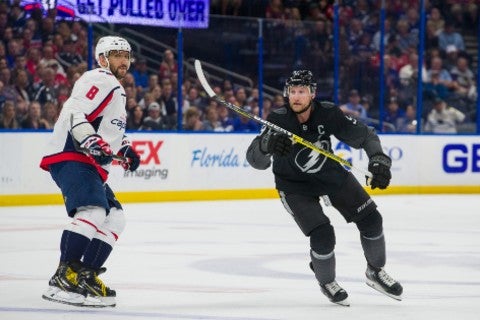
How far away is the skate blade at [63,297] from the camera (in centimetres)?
531

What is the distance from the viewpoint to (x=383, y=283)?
18.8 feet

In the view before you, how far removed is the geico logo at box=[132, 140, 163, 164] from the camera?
1291 centimetres

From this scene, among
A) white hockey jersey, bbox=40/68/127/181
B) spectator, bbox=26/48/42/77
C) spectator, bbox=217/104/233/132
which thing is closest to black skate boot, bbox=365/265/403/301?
white hockey jersey, bbox=40/68/127/181

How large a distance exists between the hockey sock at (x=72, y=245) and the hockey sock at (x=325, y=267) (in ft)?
3.77

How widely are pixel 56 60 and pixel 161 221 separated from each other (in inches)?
107

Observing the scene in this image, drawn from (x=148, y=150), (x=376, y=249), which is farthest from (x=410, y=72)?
(x=376, y=249)

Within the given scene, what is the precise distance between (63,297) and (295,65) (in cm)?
921

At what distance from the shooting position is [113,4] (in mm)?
13023

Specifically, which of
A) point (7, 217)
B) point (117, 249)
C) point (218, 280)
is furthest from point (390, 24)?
point (218, 280)

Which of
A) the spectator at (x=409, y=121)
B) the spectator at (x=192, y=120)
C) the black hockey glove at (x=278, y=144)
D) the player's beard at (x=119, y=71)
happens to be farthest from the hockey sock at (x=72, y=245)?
the spectator at (x=409, y=121)

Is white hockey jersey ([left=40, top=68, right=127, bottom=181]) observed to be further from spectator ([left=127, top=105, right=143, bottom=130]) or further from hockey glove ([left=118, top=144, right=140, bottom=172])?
spectator ([left=127, top=105, right=143, bottom=130])

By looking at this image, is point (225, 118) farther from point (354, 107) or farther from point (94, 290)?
point (94, 290)

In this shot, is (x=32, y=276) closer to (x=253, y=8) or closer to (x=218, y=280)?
(x=218, y=280)

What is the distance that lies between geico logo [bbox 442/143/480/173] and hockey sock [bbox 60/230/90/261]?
10.5m
